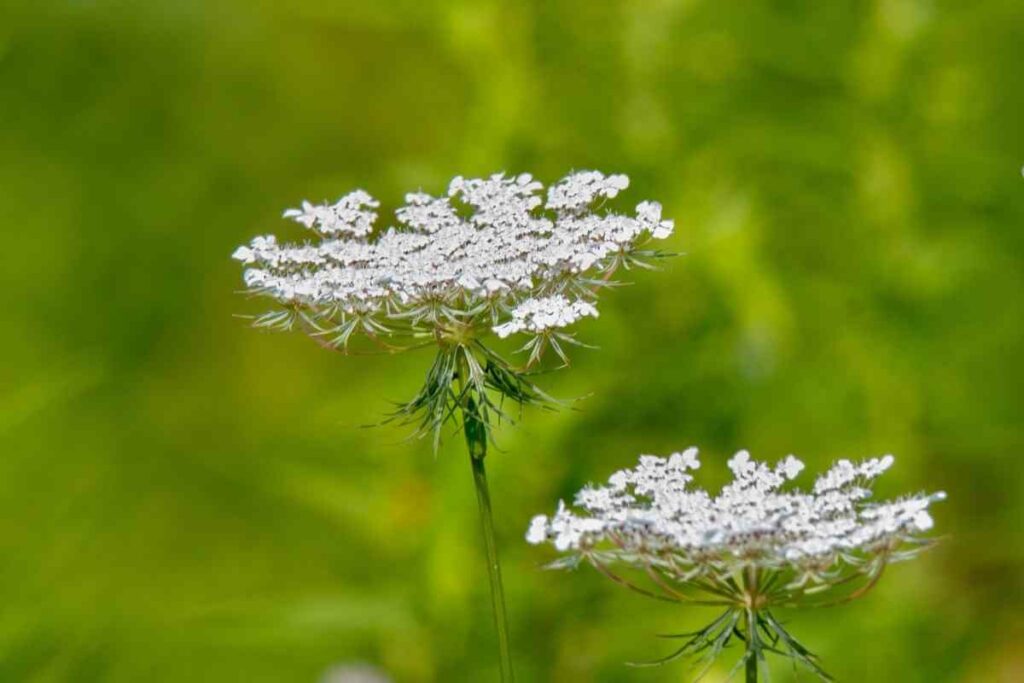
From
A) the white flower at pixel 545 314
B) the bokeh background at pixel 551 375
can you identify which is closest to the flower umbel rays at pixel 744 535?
the white flower at pixel 545 314

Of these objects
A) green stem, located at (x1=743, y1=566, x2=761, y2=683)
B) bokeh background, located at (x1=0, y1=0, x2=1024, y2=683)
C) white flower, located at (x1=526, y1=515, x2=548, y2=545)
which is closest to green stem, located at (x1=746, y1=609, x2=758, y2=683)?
green stem, located at (x1=743, y1=566, x2=761, y2=683)

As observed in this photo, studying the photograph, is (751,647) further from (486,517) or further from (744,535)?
(486,517)

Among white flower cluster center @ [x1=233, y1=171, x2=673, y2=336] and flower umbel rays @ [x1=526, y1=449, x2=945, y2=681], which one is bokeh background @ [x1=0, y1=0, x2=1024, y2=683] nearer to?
white flower cluster center @ [x1=233, y1=171, x2=673, y2=336]

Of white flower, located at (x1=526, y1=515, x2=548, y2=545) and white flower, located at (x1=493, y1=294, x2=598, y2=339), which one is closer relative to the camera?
white flower, located at (x1=526, y1=515, x2=548, y2=545)

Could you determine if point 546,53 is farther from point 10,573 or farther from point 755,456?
point 10,573

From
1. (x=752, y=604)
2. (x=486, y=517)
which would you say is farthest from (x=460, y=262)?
(x=752, y=604)

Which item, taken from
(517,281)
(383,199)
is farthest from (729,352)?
(517,281)

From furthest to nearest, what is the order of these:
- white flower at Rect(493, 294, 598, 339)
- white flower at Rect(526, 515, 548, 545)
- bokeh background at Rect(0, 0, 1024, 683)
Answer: bokeh background at Rect(0, 0, 1024, 683) → white flower at Rect(493, 294, 598, 339) → white flower at Rect(526, 515, 548, 545)
